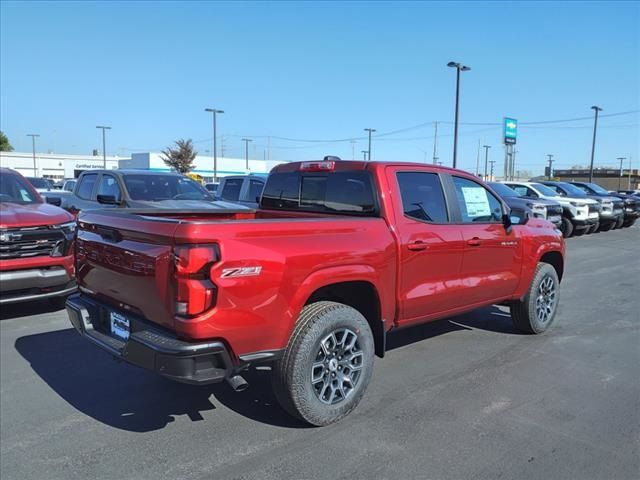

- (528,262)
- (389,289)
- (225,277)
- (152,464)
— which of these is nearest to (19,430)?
(152,464)

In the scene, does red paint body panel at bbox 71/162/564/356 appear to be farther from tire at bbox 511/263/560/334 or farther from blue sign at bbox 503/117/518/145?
blue sign at bbox 503/117/518/145

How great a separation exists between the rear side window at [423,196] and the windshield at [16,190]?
551cm

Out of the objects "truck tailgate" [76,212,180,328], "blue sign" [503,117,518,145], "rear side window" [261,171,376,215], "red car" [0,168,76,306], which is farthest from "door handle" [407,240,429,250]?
"blue sign" [503,117,518,145]

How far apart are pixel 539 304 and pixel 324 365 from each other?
3.28 meters

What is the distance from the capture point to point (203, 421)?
146 inches

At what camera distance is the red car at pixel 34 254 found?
19.1ft

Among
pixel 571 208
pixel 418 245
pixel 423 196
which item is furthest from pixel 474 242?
pixel 571 208

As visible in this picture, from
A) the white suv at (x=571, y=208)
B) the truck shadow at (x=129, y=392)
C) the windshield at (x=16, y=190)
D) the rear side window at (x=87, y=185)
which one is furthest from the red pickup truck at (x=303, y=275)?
the white suv at (x=571, y=208)

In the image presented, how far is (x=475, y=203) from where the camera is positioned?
16.7ft

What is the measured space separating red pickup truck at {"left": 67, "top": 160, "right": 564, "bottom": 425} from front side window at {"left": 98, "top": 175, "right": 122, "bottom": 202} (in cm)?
472

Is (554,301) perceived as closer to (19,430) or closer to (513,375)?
(513,375)

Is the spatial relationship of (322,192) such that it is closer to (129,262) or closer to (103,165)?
(129,262)

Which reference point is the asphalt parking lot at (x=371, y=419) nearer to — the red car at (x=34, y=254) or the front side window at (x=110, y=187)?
the red car at (x=34, y=254)

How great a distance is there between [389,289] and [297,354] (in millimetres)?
1031
